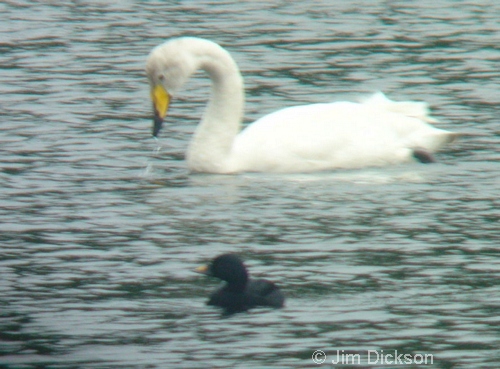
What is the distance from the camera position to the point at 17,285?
33.4ft

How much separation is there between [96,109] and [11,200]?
13.3 feet

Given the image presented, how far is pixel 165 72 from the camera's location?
14.3 m

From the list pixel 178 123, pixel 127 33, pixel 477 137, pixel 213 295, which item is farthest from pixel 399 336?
pixel 127 33

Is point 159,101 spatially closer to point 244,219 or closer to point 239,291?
point 244,219

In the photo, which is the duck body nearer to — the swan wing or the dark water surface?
the dark water surface

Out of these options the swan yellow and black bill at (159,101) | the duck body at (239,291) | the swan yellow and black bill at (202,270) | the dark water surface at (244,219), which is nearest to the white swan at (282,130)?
the swan yellow and black bill at (159,101)

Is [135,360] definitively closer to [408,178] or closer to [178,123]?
[408,178]

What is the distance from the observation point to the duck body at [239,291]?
381 inches

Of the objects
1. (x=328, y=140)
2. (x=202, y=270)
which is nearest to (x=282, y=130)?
(x=328, y=140)

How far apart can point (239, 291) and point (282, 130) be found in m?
4.46

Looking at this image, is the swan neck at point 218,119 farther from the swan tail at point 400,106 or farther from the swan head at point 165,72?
the swan tail at point 400,106

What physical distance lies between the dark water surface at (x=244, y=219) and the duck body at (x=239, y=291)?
0.11 meters

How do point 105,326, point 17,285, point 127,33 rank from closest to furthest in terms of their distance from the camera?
point 105,326, point 17,285, point 127,33

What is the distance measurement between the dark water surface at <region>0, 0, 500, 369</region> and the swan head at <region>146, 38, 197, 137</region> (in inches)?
20.9
